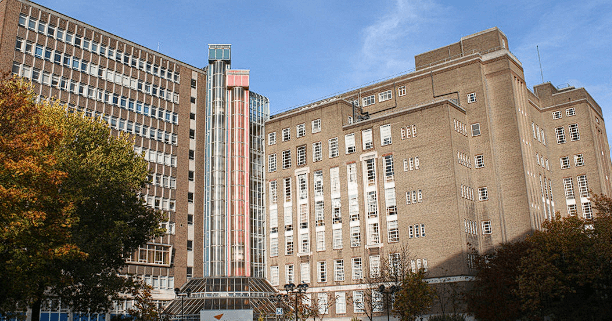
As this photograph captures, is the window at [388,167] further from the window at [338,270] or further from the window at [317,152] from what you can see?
the window at [338,270]

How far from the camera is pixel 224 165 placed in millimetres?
75625

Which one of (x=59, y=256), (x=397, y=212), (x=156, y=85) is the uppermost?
(x=156, y=85)

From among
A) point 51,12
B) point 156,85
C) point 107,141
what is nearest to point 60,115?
point 107,141

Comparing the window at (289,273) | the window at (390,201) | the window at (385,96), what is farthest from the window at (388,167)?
the window at (289,273)

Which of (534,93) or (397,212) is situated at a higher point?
(534,93)

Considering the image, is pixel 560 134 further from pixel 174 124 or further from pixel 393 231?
pixel 174 124

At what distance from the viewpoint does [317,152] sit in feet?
254

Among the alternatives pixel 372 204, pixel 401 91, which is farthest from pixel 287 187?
pixel 401 91

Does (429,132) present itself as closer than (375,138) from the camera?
Yes

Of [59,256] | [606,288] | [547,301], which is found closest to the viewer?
[59,256]

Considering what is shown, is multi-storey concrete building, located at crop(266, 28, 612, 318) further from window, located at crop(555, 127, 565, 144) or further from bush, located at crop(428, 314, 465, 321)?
bush, located at crop(428, 314, 465, 321)

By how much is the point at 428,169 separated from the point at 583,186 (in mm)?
25802

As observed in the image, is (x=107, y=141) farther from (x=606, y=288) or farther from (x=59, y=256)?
(x=606, y=288)

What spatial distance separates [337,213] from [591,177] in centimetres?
3551
